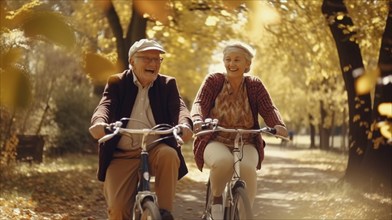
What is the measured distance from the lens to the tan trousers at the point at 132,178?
170 inches

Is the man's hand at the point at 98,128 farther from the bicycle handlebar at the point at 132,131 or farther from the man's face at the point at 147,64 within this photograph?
the man's face at the point at 147,64

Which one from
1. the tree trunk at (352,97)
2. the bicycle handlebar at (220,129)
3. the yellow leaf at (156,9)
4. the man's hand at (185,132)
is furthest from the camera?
the yellow leaf at (156,9)

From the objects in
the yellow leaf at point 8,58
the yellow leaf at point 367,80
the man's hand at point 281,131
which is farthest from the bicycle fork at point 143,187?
the yellow leaf at point 367,80

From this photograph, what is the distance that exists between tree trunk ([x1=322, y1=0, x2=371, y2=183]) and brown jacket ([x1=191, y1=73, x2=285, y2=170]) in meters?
6.15

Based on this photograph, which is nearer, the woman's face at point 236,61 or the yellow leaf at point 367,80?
the yellow leaf at point 367,80

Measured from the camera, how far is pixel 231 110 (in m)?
5.23

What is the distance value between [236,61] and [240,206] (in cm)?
135

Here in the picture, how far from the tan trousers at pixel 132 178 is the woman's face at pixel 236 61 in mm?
1157

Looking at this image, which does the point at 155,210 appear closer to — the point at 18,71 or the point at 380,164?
the point at 18,71

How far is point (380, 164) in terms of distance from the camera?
401 inches

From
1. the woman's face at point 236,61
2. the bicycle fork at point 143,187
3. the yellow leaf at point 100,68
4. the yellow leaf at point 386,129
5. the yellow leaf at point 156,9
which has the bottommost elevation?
the bicycle fork at point 143,187

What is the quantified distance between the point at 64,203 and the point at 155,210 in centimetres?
643

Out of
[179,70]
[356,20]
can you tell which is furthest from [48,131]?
[356,20]

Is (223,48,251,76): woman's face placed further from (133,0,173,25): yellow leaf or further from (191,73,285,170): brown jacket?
(133,0,173,25): yellow leaf
